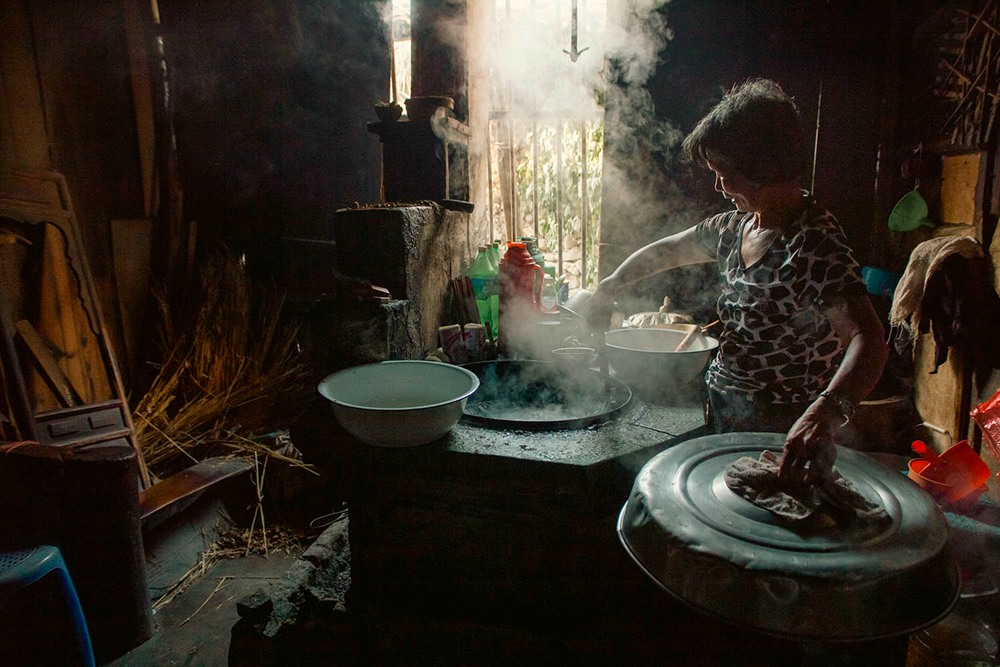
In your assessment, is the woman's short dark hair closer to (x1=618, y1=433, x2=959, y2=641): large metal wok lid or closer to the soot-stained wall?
(x1=618, y1=433, x2=959, y2=641): large metal wok lid

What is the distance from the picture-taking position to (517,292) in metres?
3.97

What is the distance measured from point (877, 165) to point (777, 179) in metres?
2.81

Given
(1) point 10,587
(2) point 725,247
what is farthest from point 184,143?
(2) point 725,247

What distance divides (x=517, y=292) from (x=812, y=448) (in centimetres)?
247

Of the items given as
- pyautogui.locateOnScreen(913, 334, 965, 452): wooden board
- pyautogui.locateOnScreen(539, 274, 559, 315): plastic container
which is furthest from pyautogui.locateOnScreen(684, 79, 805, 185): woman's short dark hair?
pyautogui.locateOnScreen(913, 334, 965, 452): wooden board

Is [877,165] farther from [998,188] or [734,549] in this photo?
[734,549]

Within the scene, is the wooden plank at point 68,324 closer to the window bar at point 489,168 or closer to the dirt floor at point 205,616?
the dirt floor at point 205,616

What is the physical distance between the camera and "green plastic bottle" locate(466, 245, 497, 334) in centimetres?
439

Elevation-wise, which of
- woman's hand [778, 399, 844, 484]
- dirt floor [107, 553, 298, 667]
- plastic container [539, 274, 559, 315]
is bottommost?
dirt floor [107, 553, 298, 667]

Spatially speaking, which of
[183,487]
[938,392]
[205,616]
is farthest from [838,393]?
[183,487]

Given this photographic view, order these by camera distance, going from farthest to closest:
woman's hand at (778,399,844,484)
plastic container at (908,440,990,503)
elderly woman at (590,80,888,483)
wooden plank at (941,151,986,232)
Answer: wooden plank at (941,151,986,232) < plastic container at (908,440,990,503) < elderly woman at (590,80,888,483) < woman's hand at (778,399,844,484)

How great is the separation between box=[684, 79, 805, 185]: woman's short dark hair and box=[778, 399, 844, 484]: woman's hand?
1.04 m

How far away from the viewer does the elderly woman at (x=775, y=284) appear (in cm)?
223

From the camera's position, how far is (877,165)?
4.47 metres
